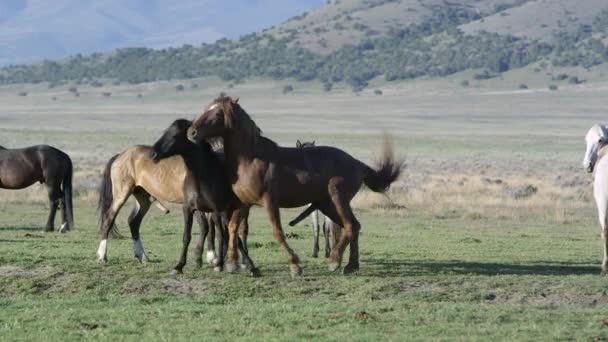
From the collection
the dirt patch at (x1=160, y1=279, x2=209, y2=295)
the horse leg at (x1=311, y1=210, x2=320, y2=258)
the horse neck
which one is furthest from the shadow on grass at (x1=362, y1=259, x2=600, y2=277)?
the horse neck

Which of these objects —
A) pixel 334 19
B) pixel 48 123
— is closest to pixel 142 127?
pixel 48 123

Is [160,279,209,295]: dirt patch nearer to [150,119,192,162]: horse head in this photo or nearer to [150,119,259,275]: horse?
[150,119,259,275]: horse

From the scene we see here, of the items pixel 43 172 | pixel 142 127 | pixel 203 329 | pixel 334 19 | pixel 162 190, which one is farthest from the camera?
Answer: pixel 334 19

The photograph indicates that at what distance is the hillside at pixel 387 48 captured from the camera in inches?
5340

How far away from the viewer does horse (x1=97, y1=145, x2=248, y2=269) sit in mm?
16969

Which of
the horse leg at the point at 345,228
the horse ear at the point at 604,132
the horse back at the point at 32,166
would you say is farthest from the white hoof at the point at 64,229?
the horse ear at the point at 604,132

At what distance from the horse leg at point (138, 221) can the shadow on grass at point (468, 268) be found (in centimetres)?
314

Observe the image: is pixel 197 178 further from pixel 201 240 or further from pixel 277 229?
pixel 277 229

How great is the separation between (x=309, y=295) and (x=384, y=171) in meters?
3.09

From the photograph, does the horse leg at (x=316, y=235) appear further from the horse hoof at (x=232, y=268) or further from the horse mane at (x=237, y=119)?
the horse mane at (x=237, y=119)

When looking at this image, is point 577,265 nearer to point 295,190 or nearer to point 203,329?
point 295,190

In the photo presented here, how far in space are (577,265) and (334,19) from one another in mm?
156194

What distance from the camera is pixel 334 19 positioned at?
17262cm

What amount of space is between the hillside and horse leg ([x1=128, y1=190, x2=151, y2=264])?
11064 cm
